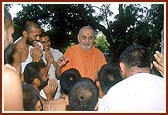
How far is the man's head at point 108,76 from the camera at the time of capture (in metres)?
3.79

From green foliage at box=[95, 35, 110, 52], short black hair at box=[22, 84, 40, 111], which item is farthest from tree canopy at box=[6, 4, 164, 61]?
short black hair at box=[22, 84, 40, 111]

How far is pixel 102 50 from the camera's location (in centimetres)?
383

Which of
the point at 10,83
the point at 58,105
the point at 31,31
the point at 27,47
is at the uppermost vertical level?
the point at 31,31

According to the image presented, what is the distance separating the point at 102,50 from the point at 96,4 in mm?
504

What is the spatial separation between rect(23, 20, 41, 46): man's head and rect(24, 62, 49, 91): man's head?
0.26 metres

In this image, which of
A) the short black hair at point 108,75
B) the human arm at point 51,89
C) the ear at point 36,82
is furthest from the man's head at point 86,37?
the ear at point 36,82

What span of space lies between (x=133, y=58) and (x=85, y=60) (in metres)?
0.52

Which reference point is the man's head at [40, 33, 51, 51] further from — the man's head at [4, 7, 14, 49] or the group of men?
the man's head at [4, 7, 14, 49]

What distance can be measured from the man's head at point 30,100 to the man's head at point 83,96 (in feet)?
1.14

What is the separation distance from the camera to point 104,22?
151 inches

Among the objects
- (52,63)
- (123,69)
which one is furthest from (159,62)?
(52,63)

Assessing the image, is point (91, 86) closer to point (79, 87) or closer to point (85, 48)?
point (79, 87)

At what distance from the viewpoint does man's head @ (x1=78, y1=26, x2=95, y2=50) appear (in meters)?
3.82

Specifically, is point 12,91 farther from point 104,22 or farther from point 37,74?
point 104,22
